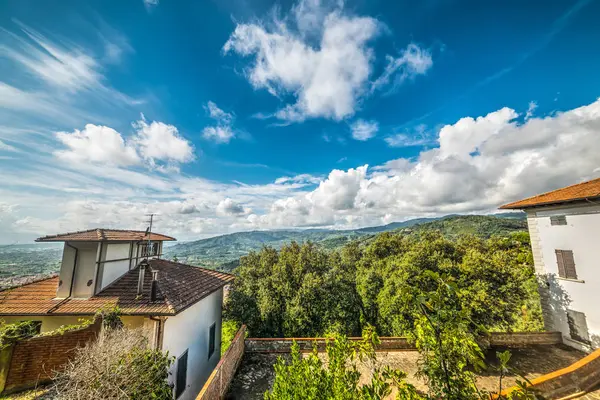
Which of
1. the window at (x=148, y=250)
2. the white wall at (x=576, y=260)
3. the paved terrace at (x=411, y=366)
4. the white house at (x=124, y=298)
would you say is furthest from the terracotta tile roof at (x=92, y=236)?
the white wall at (x=576, y=260)

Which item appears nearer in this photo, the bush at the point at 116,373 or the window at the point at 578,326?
the bush at the point at 116,373

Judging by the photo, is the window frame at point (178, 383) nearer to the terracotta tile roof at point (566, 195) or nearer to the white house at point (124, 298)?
the white house at point (124, 298)

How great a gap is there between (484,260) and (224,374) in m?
15.3

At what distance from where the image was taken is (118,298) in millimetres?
8680

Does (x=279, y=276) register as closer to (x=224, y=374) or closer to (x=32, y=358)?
(x=224, y=374)

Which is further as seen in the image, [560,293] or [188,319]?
[560,293]

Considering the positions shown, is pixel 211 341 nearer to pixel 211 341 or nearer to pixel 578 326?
pixel 211 341

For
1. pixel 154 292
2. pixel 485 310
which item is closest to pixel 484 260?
pixel 485 310

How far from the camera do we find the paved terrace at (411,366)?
8.18 metres

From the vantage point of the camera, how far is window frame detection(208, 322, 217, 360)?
1177 centimetres

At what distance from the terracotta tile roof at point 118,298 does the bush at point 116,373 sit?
47.8 inches

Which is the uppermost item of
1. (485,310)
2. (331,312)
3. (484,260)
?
(484,260)

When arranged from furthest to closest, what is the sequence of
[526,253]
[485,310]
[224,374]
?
[526,253], [485,310], [224,374]

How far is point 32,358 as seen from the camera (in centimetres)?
662
